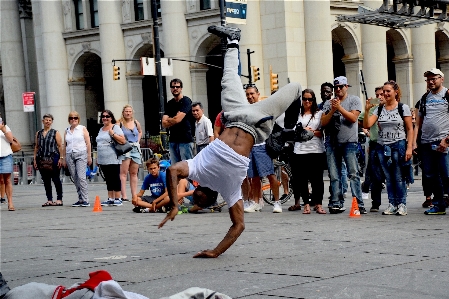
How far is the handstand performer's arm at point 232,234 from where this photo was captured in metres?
8.34

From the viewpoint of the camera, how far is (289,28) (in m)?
38.6

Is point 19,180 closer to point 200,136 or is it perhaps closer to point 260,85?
point 260,85

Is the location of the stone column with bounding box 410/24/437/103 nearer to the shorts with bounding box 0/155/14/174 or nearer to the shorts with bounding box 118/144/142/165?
the shorts with bounding box 118/144/142/165

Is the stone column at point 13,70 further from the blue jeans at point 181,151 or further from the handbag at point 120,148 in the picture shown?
the blue jeans at point 181,151

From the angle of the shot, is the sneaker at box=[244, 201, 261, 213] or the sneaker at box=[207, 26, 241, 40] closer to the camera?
the sneaker at box=[207, 26, 241, 40]

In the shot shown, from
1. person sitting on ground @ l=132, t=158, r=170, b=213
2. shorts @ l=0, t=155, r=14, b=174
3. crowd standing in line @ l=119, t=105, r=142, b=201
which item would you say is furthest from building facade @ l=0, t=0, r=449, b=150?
person sitting on ground @ l=132, t=158, r=170, b=213

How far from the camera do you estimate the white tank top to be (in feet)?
55.5

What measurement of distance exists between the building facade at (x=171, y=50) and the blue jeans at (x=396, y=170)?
26.6 meters

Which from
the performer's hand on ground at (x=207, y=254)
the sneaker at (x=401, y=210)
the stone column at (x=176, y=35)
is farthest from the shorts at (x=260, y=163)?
the stone column at (x=176, y=35)

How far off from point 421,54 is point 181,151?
31.2 m

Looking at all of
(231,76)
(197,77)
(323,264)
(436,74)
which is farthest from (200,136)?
(197,77)

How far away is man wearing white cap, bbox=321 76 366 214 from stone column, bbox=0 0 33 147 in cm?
4167

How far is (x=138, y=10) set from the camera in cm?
4562

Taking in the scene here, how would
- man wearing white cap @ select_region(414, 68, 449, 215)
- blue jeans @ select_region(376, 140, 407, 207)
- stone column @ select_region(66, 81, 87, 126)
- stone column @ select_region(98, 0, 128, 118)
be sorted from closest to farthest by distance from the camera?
man wearing white cap @ select_region(414, 68, 449, 215)
blue jeans @ select_region(376, 140, 407, 207)
stone column @ select_region(98, 0, 128, 118)
stone column @ select_region(66, 81, 87, 126)
